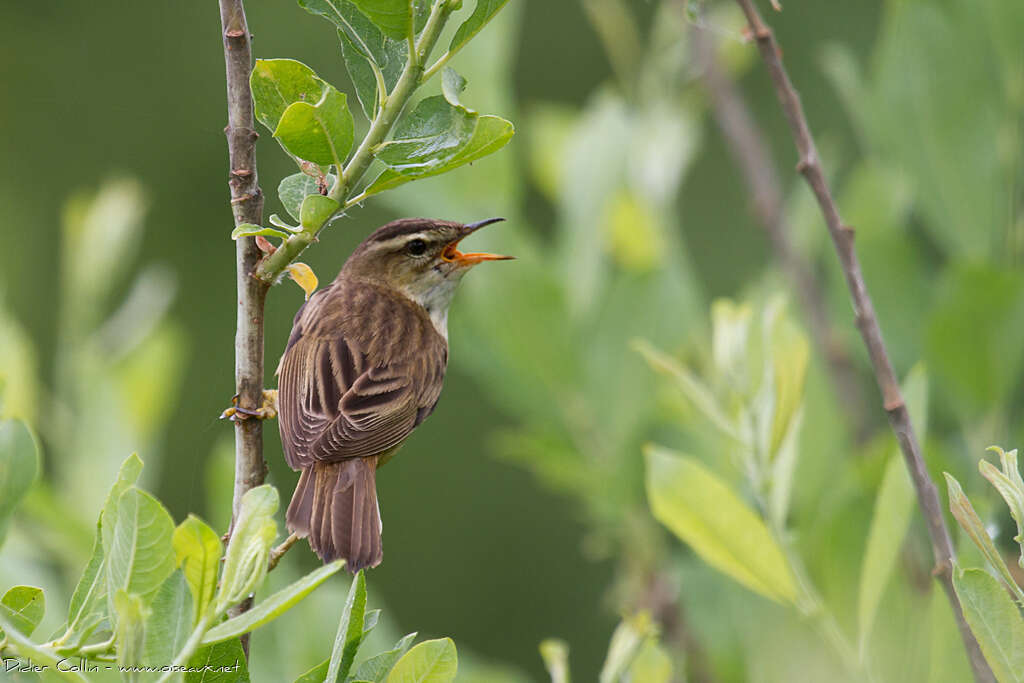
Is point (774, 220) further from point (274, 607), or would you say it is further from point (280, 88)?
point (274, 607)

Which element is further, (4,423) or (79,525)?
(79,525)

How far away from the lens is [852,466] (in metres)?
2.41

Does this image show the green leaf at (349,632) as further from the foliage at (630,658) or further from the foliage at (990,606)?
the foliage at (990,606)

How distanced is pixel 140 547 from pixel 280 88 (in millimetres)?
501

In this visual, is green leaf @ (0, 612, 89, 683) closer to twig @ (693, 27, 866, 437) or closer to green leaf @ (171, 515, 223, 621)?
green leaf @ (171, 515, 223, 621)

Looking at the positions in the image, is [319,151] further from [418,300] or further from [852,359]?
[852,359]

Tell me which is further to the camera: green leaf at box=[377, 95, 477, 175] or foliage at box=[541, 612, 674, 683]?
foliage at box=[541, 612, 674, 683]

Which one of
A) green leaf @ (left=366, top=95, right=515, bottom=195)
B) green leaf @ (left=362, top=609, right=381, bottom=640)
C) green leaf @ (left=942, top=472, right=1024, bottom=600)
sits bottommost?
green leaf @ (left=362, top=609, right=381, bottom=640)

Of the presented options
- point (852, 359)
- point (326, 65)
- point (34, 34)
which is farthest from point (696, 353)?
point (34, 34)

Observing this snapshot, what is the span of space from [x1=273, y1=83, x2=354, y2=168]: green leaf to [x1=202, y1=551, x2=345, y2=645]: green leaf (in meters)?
0.43

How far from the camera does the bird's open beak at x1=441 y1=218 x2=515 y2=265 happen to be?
2.55 m

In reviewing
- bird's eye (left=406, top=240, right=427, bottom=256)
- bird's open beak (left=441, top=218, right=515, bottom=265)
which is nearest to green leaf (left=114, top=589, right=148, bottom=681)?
bird's open beak (left=441, top=218, right=515, bottom=265)

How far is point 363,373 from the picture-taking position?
2.51m

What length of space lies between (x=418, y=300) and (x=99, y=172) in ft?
21.4
